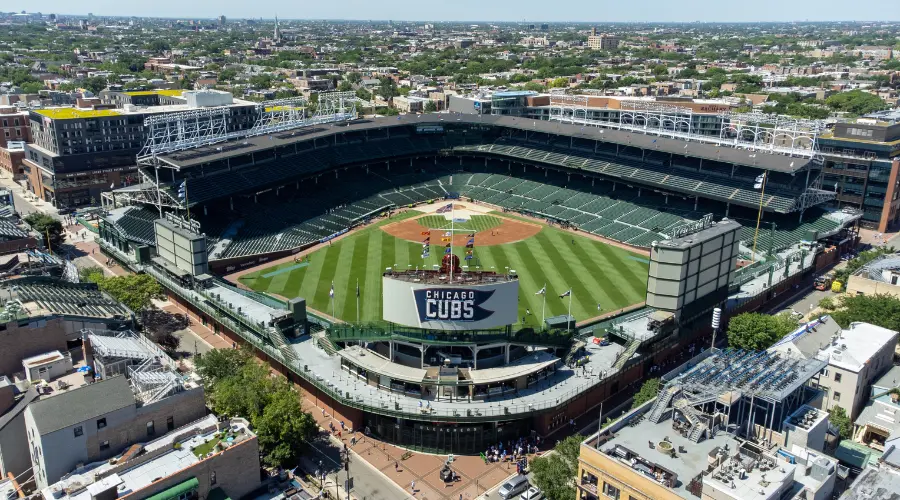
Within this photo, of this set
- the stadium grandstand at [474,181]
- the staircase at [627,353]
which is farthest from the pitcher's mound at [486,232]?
the staircase at [627,353]

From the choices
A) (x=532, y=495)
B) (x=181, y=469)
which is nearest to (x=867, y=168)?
(x=532, y=495)

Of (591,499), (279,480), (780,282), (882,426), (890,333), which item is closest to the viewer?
(591,499)

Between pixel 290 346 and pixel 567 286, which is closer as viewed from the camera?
pixel 290 346

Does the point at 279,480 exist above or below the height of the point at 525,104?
below

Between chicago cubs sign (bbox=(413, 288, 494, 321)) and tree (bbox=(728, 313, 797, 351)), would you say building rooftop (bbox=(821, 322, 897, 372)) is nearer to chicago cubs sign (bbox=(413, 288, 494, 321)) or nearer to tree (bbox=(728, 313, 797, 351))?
tree (bbox=(728, 313, 797, 351))

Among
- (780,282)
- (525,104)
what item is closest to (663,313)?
(780,282)

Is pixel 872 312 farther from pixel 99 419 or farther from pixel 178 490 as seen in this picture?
pixel 99 419

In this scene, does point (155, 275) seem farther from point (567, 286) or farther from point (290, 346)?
point (567, 286)

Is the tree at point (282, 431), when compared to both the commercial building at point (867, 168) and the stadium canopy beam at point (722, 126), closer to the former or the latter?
the stadium canopy beam at point (722, 126)
